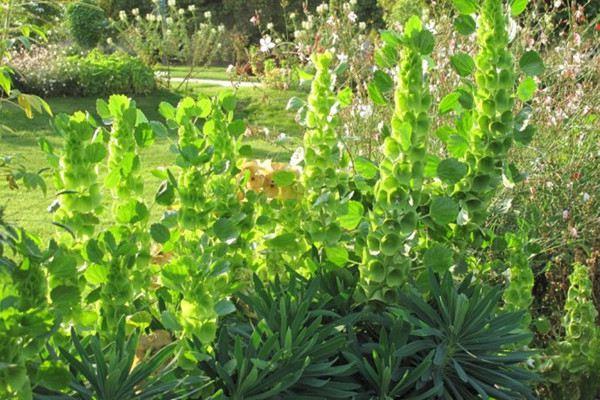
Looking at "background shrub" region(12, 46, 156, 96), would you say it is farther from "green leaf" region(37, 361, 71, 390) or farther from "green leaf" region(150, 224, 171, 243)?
"green leaf" region(37, 361, 71, 390)

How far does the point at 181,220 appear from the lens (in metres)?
1.85

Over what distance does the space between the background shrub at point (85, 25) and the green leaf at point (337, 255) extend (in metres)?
15.2

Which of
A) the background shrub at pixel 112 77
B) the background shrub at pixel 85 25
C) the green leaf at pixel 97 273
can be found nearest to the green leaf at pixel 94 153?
the green leaf at pixel 97 273

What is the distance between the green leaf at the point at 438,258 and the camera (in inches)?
81.7

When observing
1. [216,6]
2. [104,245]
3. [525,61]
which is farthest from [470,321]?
[216,6]

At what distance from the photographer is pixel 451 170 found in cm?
206

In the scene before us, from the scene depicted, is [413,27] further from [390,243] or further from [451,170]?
[390,243]

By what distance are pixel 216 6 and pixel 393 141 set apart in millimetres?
21835

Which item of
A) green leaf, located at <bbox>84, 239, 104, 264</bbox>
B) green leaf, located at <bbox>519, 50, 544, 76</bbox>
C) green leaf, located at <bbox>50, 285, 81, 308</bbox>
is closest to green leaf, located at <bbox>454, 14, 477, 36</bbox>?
green leaf, located at <bbox>519, 50, 544, 76</bbox>

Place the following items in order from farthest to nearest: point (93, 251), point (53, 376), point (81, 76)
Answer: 1. point (81, 76)
2. point (93, 251)
3. point (53, 376)

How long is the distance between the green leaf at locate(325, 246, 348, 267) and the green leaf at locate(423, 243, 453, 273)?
22cm

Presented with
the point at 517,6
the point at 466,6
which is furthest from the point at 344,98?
the point at 517,6

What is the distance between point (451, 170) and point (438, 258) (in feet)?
0.78

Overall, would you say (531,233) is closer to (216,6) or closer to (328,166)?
(328,166)
